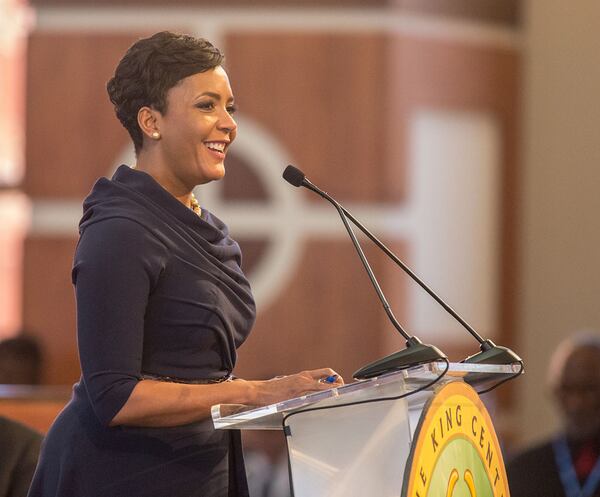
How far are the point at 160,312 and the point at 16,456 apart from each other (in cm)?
103

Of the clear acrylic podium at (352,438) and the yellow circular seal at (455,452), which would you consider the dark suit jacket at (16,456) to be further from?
the yellow circular seal at (455,452)

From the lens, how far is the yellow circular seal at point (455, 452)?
2025 millimetres

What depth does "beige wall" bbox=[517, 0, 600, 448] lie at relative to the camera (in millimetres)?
8797

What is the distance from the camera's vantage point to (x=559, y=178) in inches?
350

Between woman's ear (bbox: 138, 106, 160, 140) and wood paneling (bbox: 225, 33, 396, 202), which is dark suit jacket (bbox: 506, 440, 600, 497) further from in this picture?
woman's ear (bbox: 138, 106, 160, 140)

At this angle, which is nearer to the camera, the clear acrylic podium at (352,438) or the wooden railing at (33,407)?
the clear acrylic podium at (352,438)

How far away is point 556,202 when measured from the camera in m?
8.90

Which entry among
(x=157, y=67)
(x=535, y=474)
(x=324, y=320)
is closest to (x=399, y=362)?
(x=157, y=67)

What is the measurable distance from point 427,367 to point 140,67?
74 cm

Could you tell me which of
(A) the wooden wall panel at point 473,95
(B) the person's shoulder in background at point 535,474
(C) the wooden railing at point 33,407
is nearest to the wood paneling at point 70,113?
(A) the wooden wall panel at point 473,95

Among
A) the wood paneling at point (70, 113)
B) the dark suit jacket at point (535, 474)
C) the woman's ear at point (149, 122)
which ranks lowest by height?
the dark suit jacket at point (535, 474)

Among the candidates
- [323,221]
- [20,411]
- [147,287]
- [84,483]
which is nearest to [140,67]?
[147,287]

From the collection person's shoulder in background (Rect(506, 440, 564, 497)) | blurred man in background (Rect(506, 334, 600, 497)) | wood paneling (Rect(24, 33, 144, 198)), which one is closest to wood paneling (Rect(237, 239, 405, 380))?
wood paneling (Rect(24, 33, 144, 198))

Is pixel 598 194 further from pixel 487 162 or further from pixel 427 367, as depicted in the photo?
pixel 427 367
